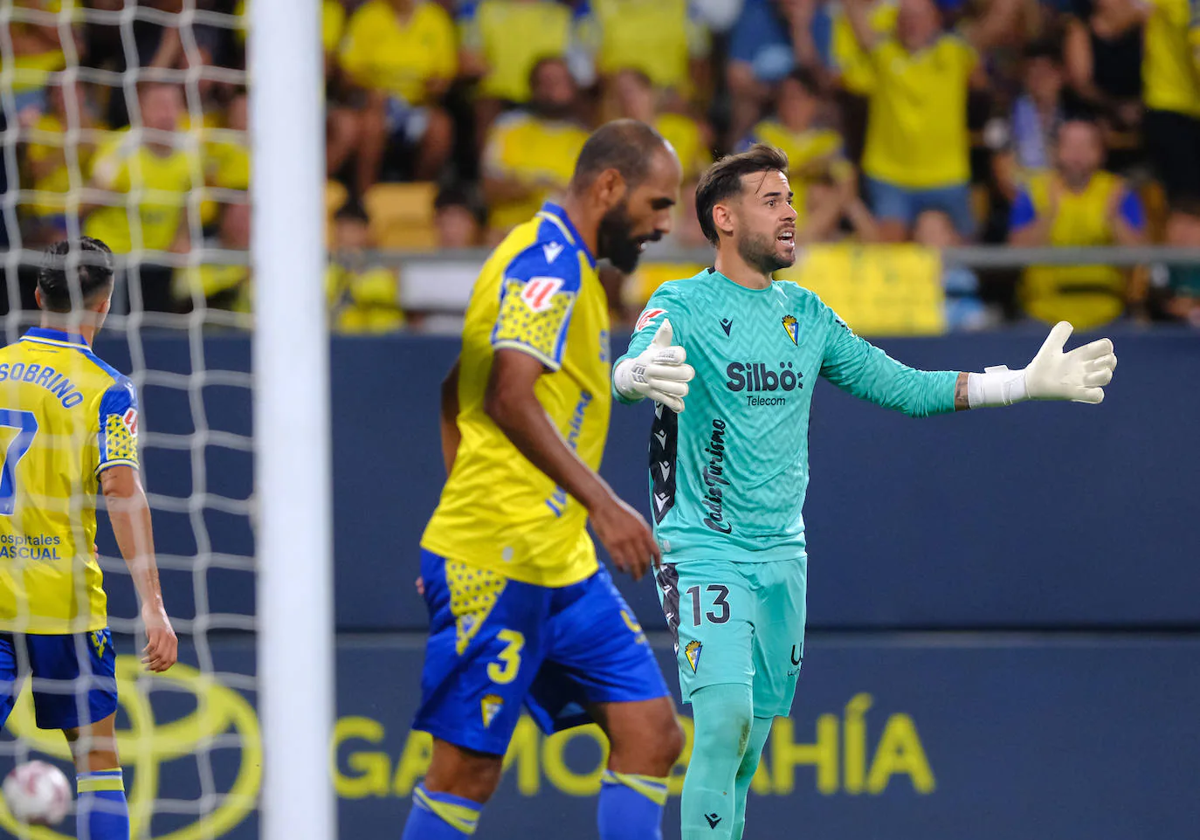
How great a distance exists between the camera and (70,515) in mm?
4316

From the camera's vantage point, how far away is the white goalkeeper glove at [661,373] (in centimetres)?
361

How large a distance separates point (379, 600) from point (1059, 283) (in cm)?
308

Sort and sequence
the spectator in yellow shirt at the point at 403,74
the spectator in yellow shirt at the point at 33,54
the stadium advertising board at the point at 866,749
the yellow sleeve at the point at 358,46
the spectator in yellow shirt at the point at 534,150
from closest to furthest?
1. the stadium advertising board at the point at 866,749
2. the spectator in yellow shirt at the point at 33,54
3. the spectator in yellow shirt at the point at 534,150
4. the spectator in yellow shirt at the point at 403,74
5. the yellow sleeve at the point at 358,46

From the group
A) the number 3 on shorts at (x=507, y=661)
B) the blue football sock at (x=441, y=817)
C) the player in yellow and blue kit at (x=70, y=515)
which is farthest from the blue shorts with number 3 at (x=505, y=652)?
the player in yellow and blue kit at (x=70, y=515)

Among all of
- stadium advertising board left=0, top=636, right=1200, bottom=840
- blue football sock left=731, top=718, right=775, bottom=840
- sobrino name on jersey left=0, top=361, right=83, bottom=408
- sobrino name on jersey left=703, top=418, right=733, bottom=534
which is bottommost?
stadium advertising board left=0, top=636, right=1200, bottom=840

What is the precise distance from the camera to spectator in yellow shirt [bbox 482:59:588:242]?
23.4 feet

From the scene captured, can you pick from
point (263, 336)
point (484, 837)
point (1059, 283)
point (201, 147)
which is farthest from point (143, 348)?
point (1059, 283)

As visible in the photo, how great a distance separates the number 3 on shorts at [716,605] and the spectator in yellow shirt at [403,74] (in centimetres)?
398

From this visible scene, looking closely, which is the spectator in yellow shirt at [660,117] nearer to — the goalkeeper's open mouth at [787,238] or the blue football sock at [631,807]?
the goalkeeper's open mouth at [787,238]

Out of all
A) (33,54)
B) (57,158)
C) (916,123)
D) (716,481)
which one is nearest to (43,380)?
(716,481)

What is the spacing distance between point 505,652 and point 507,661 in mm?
25

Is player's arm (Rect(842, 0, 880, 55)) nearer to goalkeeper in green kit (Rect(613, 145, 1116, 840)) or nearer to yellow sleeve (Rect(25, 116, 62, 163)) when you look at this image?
goalkeeper in green kit (Rect(613, 145, 1116, 840))

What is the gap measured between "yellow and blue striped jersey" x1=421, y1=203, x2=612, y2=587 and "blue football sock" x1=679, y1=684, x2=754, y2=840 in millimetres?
550

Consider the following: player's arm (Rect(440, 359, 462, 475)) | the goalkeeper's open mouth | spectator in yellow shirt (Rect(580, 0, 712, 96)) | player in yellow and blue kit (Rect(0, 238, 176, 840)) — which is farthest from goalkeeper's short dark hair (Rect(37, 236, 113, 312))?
spectator in yellow shirt (Rect(580, 0, 712, 96))
